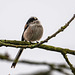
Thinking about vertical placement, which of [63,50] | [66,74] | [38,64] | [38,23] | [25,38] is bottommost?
[66,74]

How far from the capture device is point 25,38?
658cm

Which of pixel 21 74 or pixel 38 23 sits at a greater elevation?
pixel 38 23

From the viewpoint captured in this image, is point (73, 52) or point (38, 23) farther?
point (38, 23)

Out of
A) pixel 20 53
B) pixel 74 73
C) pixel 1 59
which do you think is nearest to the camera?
pixel 74 73

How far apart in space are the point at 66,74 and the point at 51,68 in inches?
12.7

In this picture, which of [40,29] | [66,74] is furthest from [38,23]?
[66,74]

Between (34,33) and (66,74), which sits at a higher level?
(34,33)

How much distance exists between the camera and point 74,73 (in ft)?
11.2

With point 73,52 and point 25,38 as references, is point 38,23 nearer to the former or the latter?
point 25,38

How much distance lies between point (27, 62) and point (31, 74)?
0.96 ft

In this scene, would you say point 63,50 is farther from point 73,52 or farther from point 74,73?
point 74,73

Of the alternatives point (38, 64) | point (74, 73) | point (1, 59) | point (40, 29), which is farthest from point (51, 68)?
point (40, 29)

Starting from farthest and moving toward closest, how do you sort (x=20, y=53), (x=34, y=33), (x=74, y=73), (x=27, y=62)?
1. (x=34, y=33)
2. (x=20, y=53)
3. (x=27, y=62)
4. (x=74, y=73)

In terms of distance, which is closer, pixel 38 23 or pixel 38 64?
pixel 38 64
